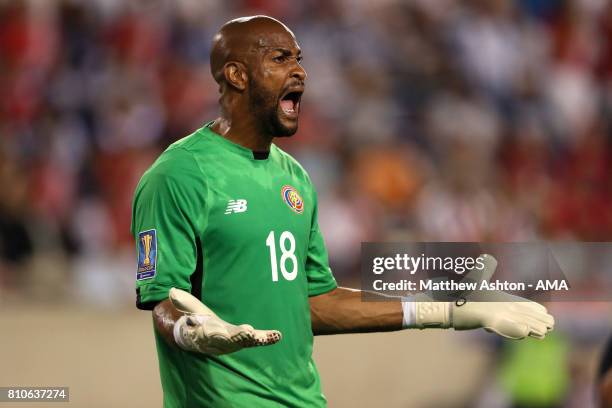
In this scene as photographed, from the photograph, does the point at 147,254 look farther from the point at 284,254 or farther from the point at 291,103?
the point at 291,103

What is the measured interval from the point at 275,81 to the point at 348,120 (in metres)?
7.16

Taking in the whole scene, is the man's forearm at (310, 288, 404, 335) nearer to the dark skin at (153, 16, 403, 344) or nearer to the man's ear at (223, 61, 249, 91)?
the dark skin at (153, 16, 403, 344)

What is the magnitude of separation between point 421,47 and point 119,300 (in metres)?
4.33

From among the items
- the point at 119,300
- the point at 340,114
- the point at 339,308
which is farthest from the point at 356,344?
the point at 339,308

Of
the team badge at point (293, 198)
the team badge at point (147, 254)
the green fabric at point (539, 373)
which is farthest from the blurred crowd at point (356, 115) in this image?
the team badge at point (147, 254)

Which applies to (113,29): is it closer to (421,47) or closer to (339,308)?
(421,47)

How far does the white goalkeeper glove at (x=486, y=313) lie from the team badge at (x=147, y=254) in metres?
1.00

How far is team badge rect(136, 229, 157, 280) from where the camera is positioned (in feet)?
12.1

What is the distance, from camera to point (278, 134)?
13.2 ft

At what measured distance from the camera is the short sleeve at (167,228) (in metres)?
3.66

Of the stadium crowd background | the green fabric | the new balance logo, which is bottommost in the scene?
the new balance logo

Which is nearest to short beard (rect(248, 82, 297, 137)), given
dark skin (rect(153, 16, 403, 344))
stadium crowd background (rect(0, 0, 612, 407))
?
dark skin (rect(153, 16, 403, 344))

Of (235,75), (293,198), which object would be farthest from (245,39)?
(293,198)

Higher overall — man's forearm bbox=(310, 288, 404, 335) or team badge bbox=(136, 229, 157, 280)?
team badge bbox=(136, 229, 157, 280)
